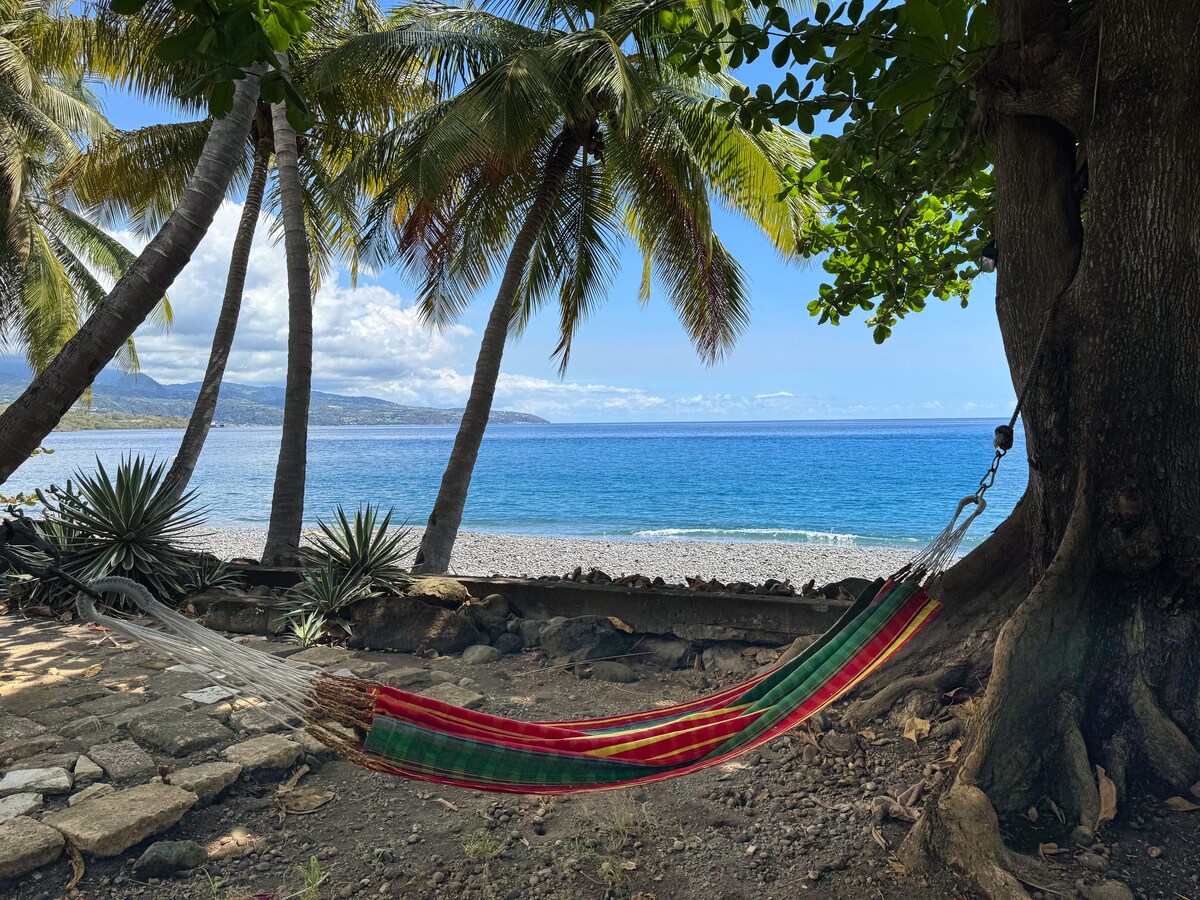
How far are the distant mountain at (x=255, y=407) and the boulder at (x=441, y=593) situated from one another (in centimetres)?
10824

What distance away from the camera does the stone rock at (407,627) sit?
4297mm

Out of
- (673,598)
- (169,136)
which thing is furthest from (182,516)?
(169,136)

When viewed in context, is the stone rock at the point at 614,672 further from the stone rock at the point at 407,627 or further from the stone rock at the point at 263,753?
the stone rock at the point at 263,753

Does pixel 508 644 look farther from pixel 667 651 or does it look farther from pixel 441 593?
pixel 667 651

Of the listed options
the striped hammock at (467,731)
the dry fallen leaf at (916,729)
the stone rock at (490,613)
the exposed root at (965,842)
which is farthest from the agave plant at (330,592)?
the exposed root at (965,842)

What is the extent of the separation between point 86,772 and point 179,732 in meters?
0.35

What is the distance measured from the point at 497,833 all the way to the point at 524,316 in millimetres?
6540

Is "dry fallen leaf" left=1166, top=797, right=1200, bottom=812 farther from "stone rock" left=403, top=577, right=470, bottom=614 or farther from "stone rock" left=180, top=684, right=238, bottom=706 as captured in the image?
"stone rock" left=403, top=577, right=470, bottom=614

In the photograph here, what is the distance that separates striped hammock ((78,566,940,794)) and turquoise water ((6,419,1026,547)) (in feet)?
20.5

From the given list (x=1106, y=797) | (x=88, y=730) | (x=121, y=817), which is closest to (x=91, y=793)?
(x=121, y=817)

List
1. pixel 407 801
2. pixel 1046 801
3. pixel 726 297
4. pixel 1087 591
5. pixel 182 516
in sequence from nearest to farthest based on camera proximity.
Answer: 1. pixel 1046 801
2. pixel 1087 591
3. pixel 407 801
4. pixel 182 516
5. pixel 726 297

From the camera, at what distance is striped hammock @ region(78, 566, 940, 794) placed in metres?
1.96

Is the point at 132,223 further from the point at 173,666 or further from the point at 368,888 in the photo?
the point at 368,888

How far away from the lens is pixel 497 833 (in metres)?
2.39
